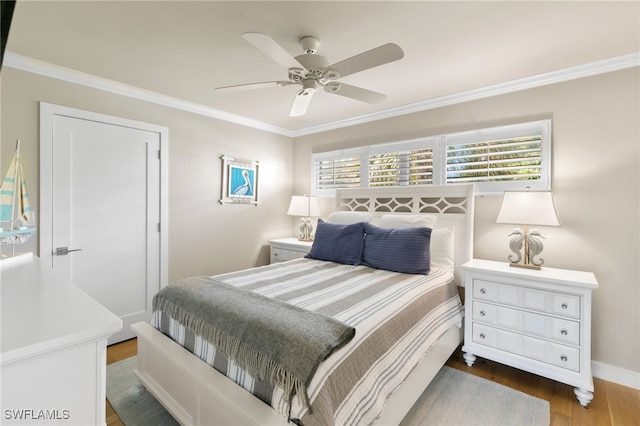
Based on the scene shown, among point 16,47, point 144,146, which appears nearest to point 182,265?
point 144,146

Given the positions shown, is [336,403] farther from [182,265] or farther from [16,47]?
[16,47]

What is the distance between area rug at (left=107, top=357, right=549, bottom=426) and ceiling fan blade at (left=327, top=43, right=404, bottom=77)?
215 centimetres

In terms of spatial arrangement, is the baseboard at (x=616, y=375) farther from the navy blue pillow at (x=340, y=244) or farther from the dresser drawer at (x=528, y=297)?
the navy blue pillow at (x=340, y=244)

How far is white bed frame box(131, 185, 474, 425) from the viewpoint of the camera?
1.36m

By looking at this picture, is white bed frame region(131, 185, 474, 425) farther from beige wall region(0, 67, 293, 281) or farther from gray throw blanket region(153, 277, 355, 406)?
beige wall region(0, 67, 293, 281)

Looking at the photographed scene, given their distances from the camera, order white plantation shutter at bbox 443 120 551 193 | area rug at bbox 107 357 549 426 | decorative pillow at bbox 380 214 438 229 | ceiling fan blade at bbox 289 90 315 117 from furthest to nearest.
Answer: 1. decorative pillow at bbox 380 214 438 229
2. white plantation shutter at bbox 443 120 551 193
3. ceiling fan blade at bbox 289 90 315 117
4. area rug at bbox 107 357 549 426

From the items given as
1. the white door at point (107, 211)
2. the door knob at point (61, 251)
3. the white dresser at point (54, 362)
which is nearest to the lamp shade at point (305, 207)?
the white door at point (107, 211)

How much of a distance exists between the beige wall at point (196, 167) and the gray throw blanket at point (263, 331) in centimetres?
164

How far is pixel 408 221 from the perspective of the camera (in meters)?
2.93

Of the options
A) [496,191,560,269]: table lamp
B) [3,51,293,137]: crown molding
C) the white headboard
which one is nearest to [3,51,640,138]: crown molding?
[3,51,293,137]: crown molding

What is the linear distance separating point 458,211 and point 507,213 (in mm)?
598

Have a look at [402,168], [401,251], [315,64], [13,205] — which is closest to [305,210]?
[402,168]

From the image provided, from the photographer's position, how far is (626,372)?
2234 mm

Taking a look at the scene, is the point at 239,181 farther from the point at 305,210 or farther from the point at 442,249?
the point at 442,249
